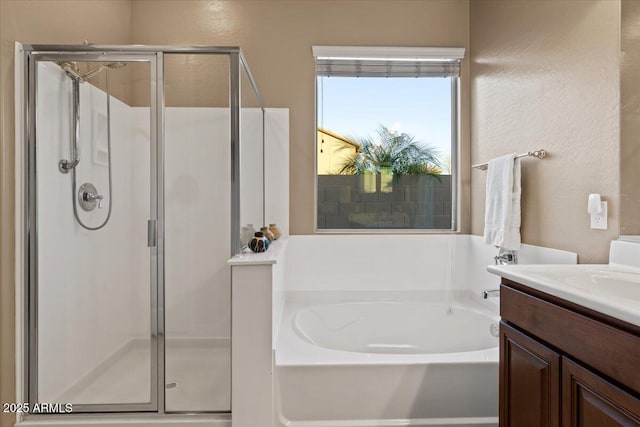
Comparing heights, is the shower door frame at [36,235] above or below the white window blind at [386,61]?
below

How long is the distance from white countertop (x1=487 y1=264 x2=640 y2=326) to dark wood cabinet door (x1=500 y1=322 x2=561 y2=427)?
0.18 metres

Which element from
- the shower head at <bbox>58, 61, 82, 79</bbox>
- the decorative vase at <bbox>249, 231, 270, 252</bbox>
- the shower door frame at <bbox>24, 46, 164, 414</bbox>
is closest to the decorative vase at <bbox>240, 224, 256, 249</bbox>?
the decorative vase at <bbox>249, 231, 270, 252</bbox>

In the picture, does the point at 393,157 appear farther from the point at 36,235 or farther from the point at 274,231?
the point at 36,235

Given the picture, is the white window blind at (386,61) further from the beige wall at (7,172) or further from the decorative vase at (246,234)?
the beige wall at (7,172)

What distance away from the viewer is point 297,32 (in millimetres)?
2828

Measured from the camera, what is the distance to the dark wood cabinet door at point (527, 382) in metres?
1.06

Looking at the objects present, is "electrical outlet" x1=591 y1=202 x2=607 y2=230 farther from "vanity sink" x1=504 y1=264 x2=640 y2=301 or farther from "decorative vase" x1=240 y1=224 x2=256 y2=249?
"decorative vase" x1=240 y1=224 x2=256 y2=249

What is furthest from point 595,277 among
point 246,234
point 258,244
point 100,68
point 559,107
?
point 100,68

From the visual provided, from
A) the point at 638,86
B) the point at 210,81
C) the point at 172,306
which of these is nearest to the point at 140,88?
the point at 210,81

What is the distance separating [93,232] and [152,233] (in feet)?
1.69

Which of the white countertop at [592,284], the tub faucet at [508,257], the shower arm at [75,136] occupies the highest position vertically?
the shower arm at [75,136]

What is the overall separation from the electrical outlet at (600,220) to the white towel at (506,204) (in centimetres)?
48

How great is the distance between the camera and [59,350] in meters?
1.86

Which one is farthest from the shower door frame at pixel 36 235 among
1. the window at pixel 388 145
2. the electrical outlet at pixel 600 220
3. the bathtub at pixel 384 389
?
the electrical outlet at pixel 600 220
